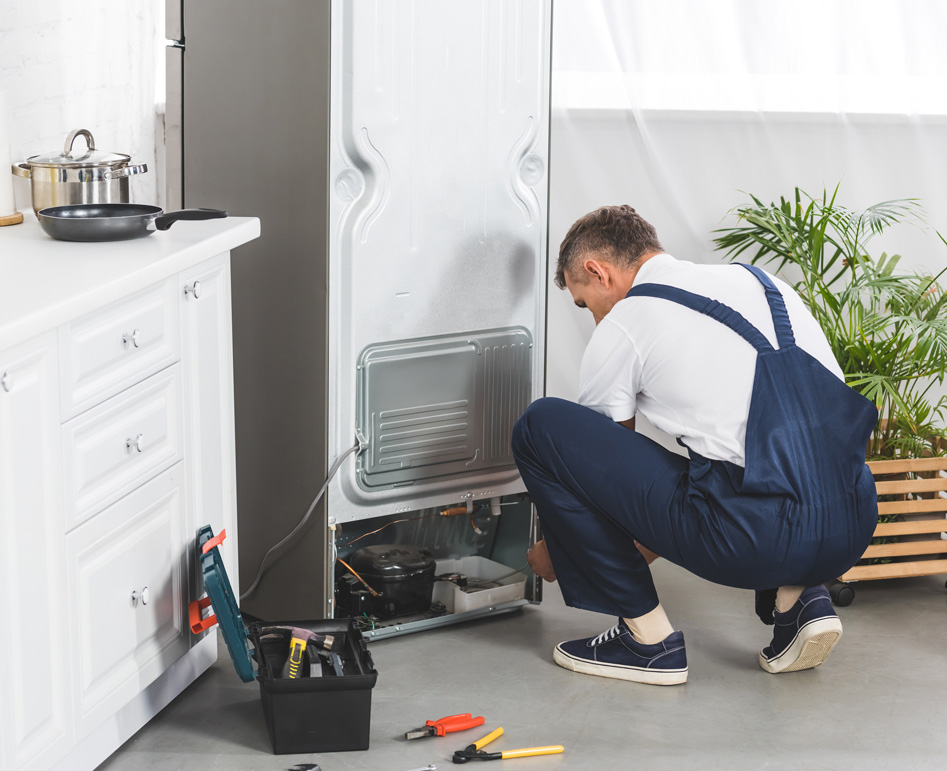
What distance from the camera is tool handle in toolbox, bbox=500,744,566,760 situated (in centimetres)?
212

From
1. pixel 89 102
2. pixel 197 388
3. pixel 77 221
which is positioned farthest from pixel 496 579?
pixel 89 102

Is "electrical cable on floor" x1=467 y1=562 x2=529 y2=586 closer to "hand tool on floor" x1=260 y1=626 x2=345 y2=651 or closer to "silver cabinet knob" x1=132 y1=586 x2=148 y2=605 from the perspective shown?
"hand tool on floor" x1=260 y1=626 x2=345 y2=651

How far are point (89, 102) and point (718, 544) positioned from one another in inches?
75.8

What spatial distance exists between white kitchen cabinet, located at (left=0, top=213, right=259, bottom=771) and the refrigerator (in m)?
0.23

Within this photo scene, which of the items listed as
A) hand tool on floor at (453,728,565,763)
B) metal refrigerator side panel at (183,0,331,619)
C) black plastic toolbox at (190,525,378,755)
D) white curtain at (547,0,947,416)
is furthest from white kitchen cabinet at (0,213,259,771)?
white curtain at (547,0,947,416)

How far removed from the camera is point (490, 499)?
2855 millimetres

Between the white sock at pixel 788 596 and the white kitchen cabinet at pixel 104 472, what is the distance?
121 cm

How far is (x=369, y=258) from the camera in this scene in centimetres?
246

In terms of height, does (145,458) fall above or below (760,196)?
below

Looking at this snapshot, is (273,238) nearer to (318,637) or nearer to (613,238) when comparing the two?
(613,238)

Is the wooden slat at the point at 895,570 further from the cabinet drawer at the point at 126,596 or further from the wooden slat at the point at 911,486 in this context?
the cabinet drawer at the point at 126,596

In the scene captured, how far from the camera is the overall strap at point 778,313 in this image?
2271 millimetres

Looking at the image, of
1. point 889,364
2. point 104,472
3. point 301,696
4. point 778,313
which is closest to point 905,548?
point 889,364

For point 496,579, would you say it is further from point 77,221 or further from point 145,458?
point 77,221
